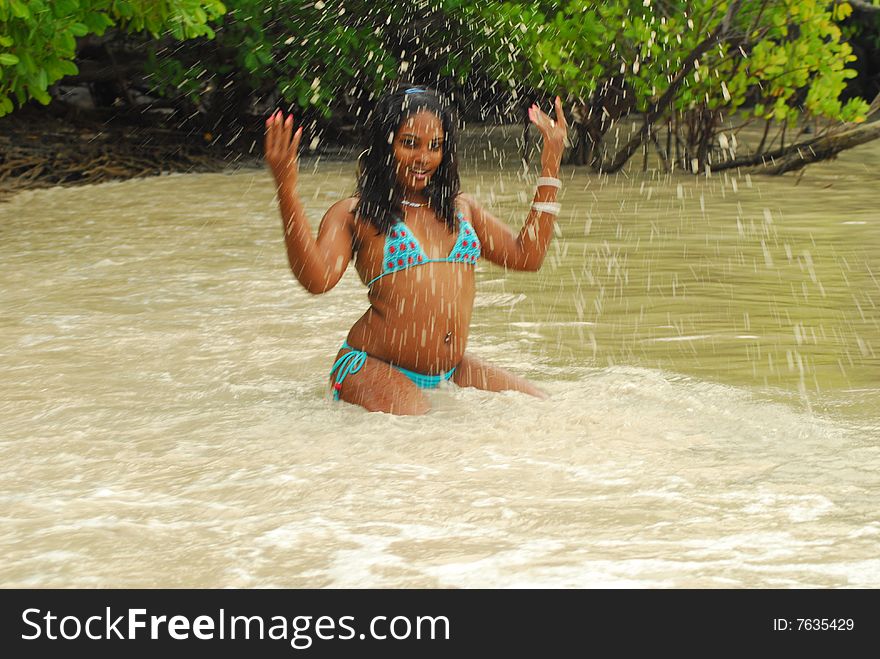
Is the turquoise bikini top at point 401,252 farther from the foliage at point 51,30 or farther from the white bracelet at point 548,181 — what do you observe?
the foliage at point 51,30

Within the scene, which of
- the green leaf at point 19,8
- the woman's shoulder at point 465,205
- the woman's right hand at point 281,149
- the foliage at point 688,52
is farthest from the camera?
the foliage at point 688,52

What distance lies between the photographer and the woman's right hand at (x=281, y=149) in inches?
154

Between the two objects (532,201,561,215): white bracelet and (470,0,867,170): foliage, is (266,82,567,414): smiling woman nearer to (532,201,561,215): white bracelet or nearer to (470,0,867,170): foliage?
(532,201,561,215): white bracelet

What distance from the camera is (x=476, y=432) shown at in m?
4.12

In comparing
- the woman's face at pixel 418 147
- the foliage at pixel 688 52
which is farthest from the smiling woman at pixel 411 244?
the foliage at pixel 688 52

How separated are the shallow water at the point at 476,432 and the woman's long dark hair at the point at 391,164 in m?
0.64

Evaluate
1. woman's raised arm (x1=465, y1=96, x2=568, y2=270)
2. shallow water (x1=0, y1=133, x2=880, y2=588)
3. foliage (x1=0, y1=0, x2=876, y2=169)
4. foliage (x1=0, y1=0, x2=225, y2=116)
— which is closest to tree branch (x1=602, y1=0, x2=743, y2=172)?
foliage (x1=0, y1=0, x2=876, y2=169)

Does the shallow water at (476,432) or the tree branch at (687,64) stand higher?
the tree branch at (687,64)

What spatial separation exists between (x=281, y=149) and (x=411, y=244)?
0.62 meters

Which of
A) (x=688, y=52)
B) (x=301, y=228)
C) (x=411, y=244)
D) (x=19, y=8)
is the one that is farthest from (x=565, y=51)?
(x=301, y=228)

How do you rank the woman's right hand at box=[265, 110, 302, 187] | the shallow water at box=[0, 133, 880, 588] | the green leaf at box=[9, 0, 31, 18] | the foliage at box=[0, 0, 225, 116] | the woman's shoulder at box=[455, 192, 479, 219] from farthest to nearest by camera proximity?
the foliage at box=[0, 0, 225, 116] < the green leaf at box=[9, 0, 31, 18] < the woman's shoulder at box=[455, 192, 479, 219] < the woman's right hand at box=[265, 110, 302, 187] < the shallow water at box=[0, 133, 880, 588]

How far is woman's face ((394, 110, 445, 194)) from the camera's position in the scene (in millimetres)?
4301

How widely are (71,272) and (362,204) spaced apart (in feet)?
12.0
